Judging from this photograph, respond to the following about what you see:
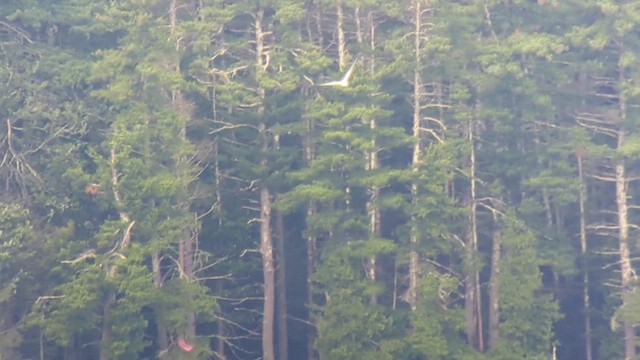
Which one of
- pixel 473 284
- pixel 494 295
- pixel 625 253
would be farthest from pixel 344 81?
pixel 625 253

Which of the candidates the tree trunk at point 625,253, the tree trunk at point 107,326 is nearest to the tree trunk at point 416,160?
the tree trunk at point 625,253

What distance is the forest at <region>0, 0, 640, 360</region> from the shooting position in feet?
61.2

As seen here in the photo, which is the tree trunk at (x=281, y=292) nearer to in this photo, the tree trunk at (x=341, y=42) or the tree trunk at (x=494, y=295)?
the tree trunk at (x=341, y=42)

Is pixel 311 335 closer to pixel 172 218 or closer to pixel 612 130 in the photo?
pixel 172 218

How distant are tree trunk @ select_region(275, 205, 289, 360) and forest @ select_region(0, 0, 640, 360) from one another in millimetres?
65

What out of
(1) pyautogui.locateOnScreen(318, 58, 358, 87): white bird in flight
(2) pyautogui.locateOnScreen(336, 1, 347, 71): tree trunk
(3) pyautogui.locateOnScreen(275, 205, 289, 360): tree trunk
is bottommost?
(3) pyautogui.locateOnScreen(275, 205, 289, 360): tree trunk

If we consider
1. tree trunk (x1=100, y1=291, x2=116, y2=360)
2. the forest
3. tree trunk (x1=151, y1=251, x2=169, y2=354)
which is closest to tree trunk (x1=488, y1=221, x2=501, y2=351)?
the forest

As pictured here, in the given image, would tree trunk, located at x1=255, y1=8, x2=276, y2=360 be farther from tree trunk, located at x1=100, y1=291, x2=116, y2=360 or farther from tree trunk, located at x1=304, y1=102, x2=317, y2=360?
tree trunk, located at x1=100, y1=291, x2=116, y2=360

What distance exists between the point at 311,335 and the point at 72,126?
748 cm

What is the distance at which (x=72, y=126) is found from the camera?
2008 cm

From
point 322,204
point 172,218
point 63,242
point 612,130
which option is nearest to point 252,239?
point 322,204

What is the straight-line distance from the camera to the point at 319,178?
20.2 m

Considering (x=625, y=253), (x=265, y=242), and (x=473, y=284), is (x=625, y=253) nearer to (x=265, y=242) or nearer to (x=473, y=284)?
(x=473, y=284)

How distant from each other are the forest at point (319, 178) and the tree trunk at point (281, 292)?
7cm
